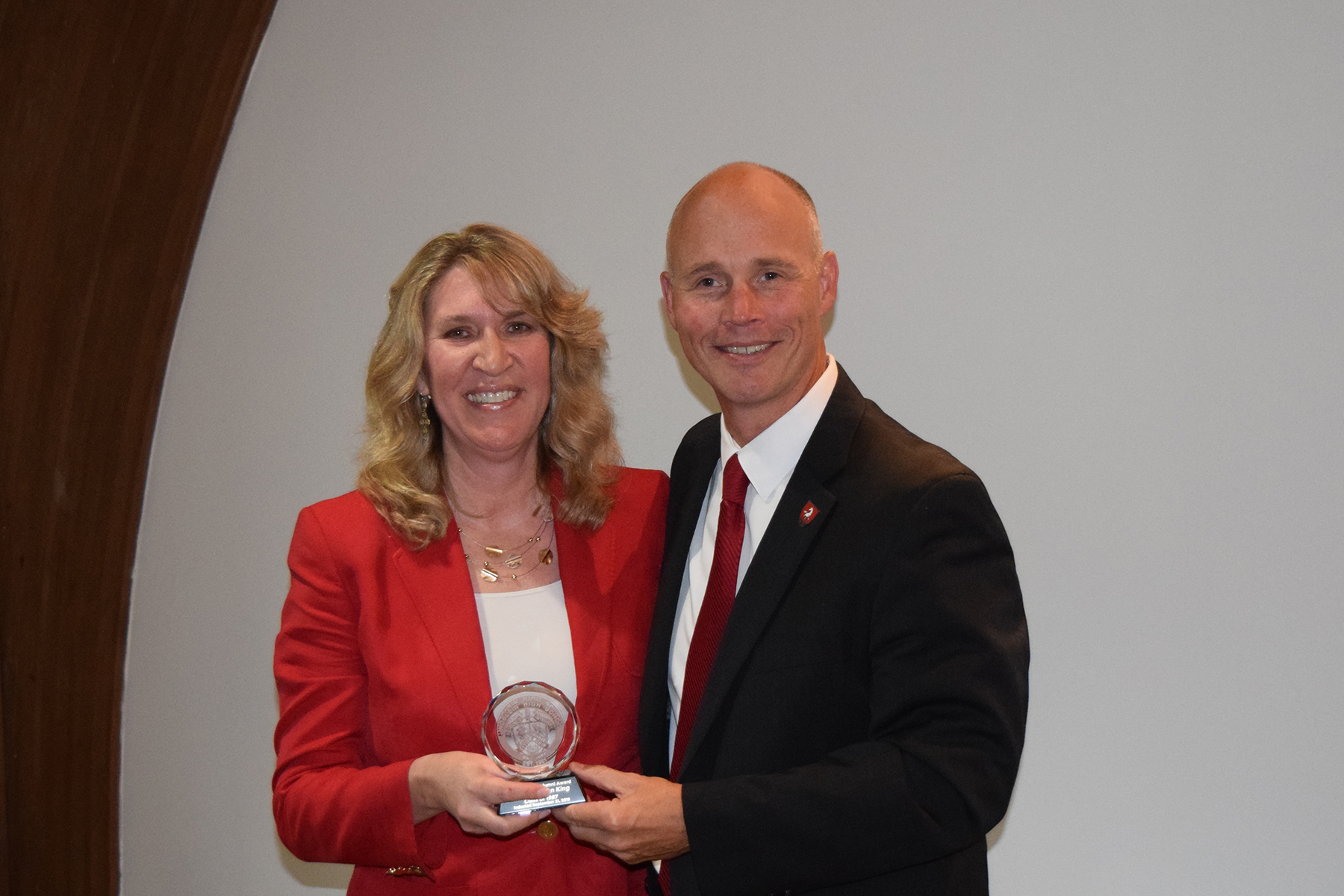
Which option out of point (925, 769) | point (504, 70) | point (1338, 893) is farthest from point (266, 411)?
point (1338, 893)

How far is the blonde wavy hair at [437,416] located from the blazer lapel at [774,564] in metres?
0.54

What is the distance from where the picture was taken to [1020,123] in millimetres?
2818

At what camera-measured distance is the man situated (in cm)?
184

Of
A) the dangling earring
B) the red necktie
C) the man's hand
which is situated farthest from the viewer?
the dangling earring

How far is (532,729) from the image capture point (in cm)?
196

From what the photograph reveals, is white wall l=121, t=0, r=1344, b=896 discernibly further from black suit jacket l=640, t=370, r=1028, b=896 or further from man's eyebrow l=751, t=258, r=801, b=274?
black suit jacket l=640, t=370, r=1028, b=896

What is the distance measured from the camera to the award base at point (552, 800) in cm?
186

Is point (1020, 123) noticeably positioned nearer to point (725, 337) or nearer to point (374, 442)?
point (725, 337)

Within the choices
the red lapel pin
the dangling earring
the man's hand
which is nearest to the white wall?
the dangling earring

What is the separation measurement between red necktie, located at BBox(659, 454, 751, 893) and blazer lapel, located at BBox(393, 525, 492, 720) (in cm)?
40

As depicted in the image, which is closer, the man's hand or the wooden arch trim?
the man's hand

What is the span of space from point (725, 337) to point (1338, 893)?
6.48 feet

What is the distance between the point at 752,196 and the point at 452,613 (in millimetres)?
1000

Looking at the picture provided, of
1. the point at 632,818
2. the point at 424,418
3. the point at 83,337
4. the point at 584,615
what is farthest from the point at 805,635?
the point at 83,337
